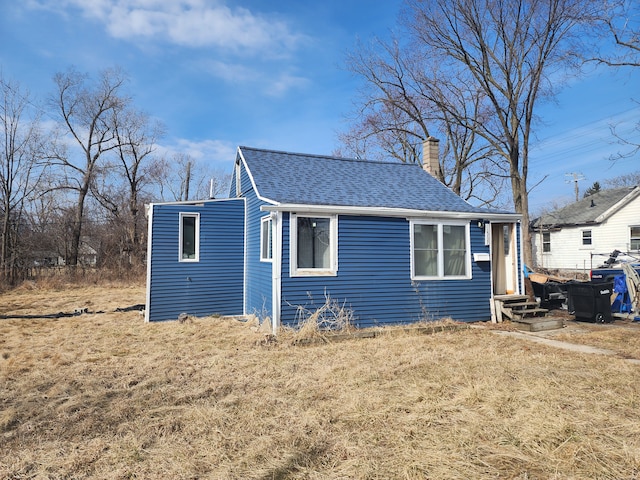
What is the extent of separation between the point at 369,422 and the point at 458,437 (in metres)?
0.87

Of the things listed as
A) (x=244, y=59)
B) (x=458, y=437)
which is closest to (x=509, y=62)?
(x=244, y=59)

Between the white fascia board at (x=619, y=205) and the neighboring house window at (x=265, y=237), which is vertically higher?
the white fascia board at (x=619, y=205)

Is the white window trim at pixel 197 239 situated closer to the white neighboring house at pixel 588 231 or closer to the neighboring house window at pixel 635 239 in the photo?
the white neighboring house at pixel 588 231

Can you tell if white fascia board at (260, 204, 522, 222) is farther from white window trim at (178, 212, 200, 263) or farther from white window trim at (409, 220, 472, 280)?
white window trim at (178, 212, 200, 263)

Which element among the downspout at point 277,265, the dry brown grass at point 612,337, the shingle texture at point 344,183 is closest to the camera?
the dry brown grass at point 612,337

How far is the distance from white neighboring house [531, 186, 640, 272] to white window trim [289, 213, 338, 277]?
61.4ft

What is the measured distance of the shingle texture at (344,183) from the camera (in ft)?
31.7

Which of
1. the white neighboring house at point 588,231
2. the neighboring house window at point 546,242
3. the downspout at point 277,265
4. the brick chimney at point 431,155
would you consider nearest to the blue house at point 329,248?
the downspout at point 277,265

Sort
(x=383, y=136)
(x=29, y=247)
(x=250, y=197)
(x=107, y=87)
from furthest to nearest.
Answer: (x=107, y=87)
(x=383, y=136)
(x=29, y=247)
(x=250, y=197)

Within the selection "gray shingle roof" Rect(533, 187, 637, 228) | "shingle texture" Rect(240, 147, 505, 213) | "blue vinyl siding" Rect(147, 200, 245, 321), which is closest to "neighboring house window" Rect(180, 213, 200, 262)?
"blue vinyl siding" Rect(147, 200, 245, 321)

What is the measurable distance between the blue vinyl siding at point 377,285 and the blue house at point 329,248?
0.02 meters

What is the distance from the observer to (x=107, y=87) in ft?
93.8

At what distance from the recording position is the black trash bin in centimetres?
1031

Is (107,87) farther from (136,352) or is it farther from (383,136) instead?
(136,352)
